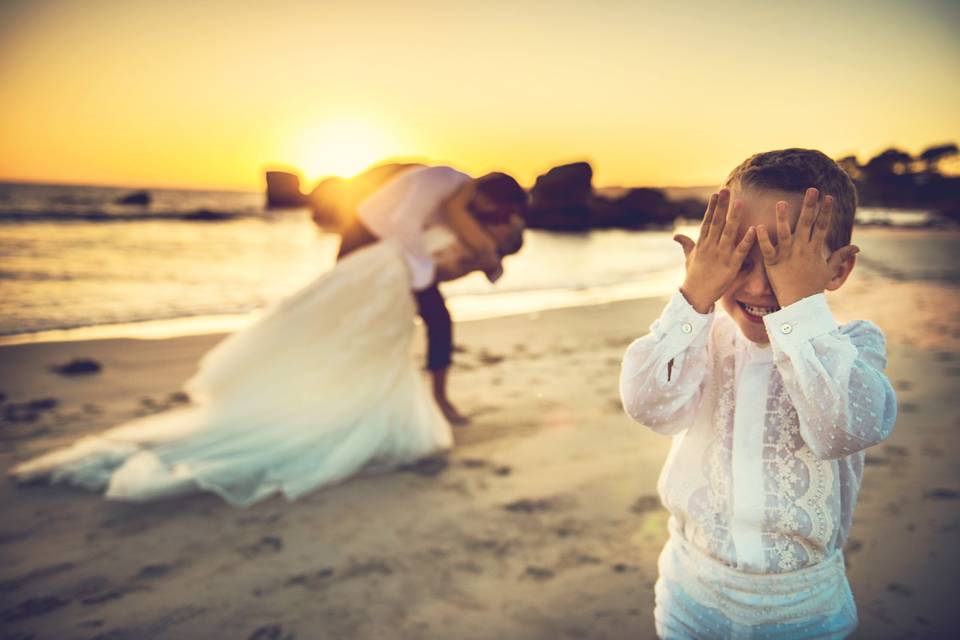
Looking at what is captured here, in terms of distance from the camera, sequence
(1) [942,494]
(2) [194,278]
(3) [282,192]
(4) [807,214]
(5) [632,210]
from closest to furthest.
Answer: (4) [807,214], (1) [942,494], (2) [194,278], (5) [632,210], (3) [282,192]

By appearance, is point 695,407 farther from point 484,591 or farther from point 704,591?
point 484,591

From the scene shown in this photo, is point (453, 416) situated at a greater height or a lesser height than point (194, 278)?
greater

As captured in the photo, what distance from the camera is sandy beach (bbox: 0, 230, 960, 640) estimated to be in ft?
6.79

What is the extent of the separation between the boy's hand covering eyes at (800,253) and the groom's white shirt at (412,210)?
8.83ft

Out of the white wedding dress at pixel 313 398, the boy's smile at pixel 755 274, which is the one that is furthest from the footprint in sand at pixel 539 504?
the boy's smile at pixel 755 274

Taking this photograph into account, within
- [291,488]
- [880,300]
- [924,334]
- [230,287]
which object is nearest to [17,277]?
[230,287]

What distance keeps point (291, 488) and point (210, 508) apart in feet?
1.32

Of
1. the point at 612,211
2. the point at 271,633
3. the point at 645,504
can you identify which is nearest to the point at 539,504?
the point at 645,504

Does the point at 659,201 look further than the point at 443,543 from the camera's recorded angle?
Yes

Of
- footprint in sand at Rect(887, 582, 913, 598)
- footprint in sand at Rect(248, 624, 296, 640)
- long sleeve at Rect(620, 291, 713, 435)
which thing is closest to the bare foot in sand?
footprint in sand at Rect(248, 624, 296, 640)

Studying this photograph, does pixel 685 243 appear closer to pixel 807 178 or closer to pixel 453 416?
pixel 807 178

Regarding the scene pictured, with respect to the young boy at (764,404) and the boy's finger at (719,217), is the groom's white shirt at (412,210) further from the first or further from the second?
the boy's finger at (719,217)

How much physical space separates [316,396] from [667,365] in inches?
104

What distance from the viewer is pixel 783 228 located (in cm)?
99
